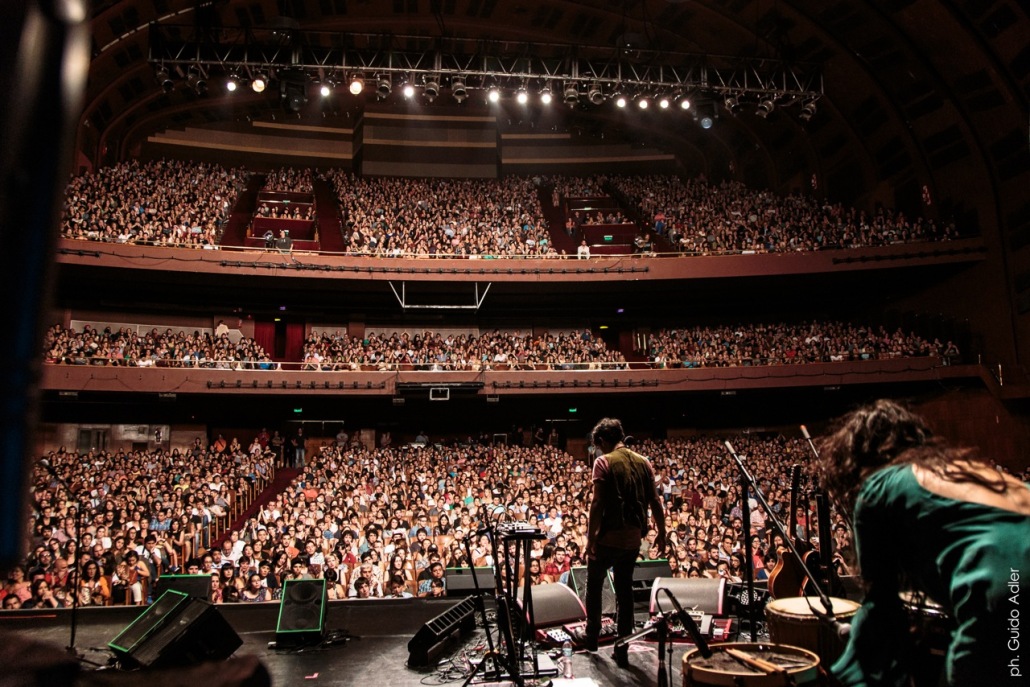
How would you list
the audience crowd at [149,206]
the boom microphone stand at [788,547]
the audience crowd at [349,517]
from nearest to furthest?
the boom microphone stand at [788,547] < the audience crowd at [349,517] < the audience crowd at [149,206]

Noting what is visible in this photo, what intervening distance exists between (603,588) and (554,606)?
986 millimetres

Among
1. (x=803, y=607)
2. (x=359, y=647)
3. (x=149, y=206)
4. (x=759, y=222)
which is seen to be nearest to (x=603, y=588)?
(x=359, y=647)

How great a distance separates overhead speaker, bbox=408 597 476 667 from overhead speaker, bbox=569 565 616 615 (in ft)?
3.89

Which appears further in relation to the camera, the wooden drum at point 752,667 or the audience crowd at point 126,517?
the audience crowd at point 126,517

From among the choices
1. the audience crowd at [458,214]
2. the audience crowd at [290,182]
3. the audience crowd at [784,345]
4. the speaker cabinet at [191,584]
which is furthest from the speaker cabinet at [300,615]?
the audience crowd at [290,182]

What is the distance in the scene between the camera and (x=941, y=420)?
18.6 meters

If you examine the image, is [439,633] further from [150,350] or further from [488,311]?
[488,311]

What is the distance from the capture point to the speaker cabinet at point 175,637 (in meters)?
5.23

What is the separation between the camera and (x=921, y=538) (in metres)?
1.98

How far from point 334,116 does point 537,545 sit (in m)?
22.0

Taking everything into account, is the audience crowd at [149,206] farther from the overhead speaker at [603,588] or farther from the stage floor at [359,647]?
the overhead speaker at [603,588]

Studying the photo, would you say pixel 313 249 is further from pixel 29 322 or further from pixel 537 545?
pixel 29 322

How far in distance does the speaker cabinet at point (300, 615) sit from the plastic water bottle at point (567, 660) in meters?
2.13

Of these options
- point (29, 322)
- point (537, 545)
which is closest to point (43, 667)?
point (29, 322)
